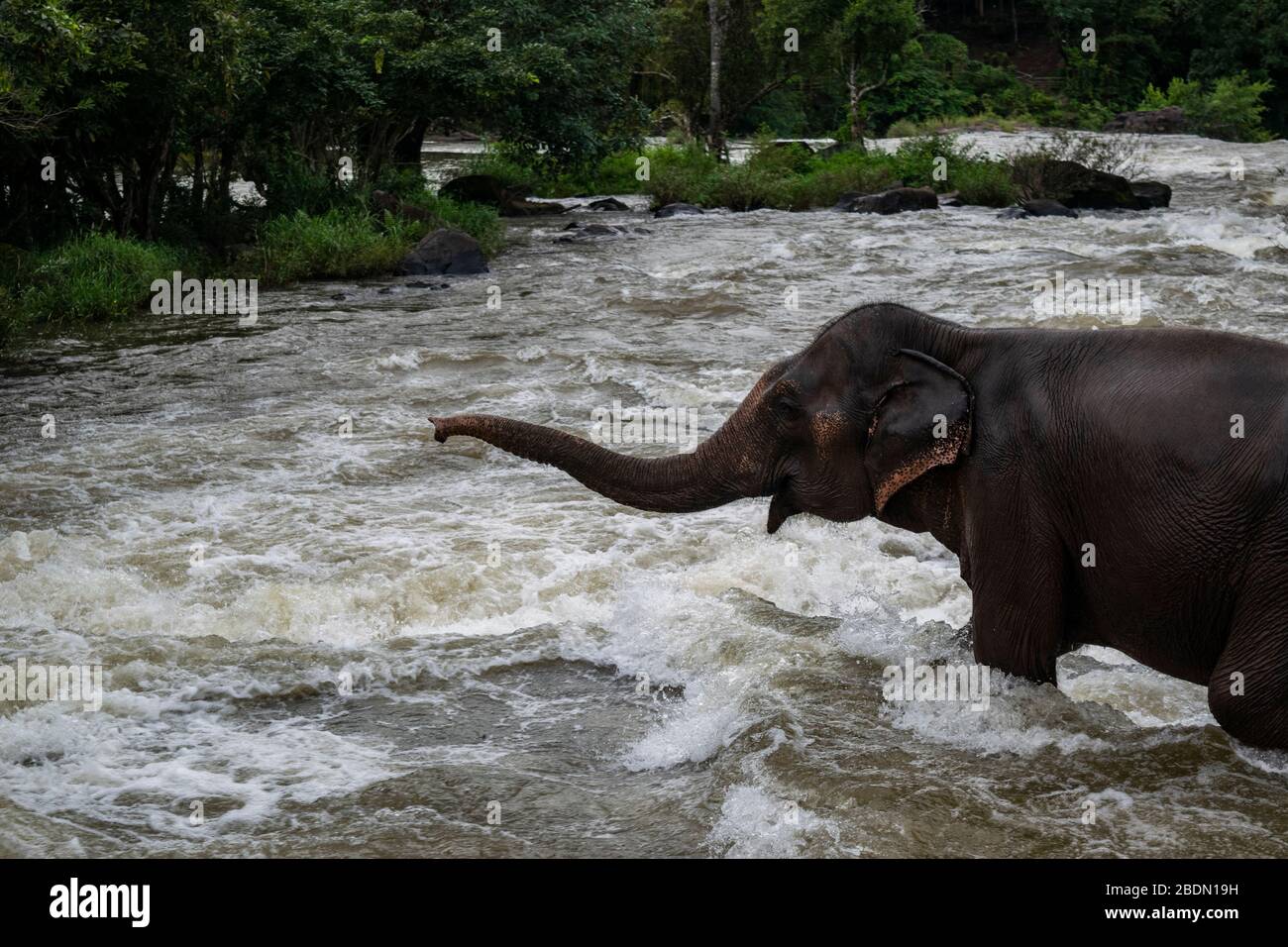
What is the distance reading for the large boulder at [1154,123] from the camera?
46812mm

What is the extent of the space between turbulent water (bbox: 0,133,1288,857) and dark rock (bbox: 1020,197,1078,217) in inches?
613

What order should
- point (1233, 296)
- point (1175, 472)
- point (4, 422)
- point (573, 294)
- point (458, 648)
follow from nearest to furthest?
point (1175, 472), point (458, 648), point (4, 422), point (1233, 296), point (573, 294)

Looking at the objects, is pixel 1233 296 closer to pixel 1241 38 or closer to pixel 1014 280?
pixel 1014 280

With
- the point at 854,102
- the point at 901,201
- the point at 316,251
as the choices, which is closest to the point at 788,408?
the point at 316,251

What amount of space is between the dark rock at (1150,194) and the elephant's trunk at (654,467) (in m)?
25.4

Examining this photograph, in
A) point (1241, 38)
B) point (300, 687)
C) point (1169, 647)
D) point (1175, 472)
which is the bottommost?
point (300, 687)

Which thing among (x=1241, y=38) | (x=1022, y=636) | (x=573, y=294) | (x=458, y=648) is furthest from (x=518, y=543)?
(x=1241, y=38)

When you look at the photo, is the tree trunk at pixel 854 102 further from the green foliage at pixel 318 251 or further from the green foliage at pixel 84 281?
the green foliage at pixel 84 281

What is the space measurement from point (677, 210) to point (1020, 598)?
87.9ft

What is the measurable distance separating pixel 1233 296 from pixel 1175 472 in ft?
46.1

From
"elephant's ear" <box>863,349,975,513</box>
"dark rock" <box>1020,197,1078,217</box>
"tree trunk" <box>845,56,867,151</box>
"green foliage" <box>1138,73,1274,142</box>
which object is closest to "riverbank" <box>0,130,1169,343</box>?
"dark rock" <box>1020,197,1078,217</box>

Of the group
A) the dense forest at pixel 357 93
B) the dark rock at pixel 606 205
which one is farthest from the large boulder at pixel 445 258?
the dark rock at pixel 606 205

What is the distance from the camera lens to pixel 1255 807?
15.6ft

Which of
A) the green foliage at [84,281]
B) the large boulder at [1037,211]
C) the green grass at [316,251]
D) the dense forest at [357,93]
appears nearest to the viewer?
the green foliage at [84,281]
